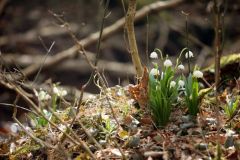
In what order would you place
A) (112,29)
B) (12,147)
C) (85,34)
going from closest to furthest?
(12,147) → (112,29) → (85,34)

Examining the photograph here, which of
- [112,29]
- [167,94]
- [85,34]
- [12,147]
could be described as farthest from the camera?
[85,34]

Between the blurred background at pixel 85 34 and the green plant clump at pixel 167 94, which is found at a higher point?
the green plant clump at pixel 167 94

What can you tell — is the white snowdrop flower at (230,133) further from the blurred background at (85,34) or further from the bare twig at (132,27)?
the blurred background at (85,34)

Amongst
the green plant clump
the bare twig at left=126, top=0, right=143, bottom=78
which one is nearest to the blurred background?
→ the bare twig at left=126, top=0, right=143, bottom=78

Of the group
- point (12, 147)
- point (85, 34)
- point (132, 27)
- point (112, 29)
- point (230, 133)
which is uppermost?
point (132, 27)

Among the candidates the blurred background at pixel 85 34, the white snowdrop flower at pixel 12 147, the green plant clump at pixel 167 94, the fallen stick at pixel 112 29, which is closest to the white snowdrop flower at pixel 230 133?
the green plant clump at pixel 167 94

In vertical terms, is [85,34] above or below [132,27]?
below

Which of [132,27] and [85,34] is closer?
[132,27]

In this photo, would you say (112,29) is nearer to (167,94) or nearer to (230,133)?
(167,94)

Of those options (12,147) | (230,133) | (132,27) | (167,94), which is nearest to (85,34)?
(132,27)

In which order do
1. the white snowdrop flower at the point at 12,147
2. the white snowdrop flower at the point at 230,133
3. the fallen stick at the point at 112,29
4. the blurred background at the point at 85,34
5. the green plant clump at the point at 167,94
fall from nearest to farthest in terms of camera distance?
the white snowdrop flower at the point at 230,133 < the green plant clump at the point at 167,94 < the white snowdrop flower at the point at 12,147 < the fallen stick at the point at 112,29 < the blurred background at the point at 85,34

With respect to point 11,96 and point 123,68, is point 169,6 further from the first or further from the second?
point 11,96
